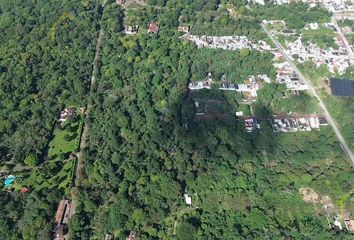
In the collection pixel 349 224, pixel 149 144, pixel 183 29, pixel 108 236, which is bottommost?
pixel 349 224

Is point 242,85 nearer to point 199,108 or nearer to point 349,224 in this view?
point 199,108

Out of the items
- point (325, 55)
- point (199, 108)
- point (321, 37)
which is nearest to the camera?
point (199, 108)

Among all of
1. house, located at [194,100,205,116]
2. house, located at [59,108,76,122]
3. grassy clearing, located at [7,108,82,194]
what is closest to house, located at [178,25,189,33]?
house, located at [194,100,205,116]

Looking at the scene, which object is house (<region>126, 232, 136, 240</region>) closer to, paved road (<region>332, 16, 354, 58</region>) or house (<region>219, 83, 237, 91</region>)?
house (<region>219, 83, 237, 91</region>)

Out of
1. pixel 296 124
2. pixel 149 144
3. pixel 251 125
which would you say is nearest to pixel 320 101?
pixel 296 124

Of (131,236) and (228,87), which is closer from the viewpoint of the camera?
(131,236)

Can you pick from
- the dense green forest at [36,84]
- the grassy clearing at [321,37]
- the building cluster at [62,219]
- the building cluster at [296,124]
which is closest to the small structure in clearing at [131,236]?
the building cluster at [62,219]
